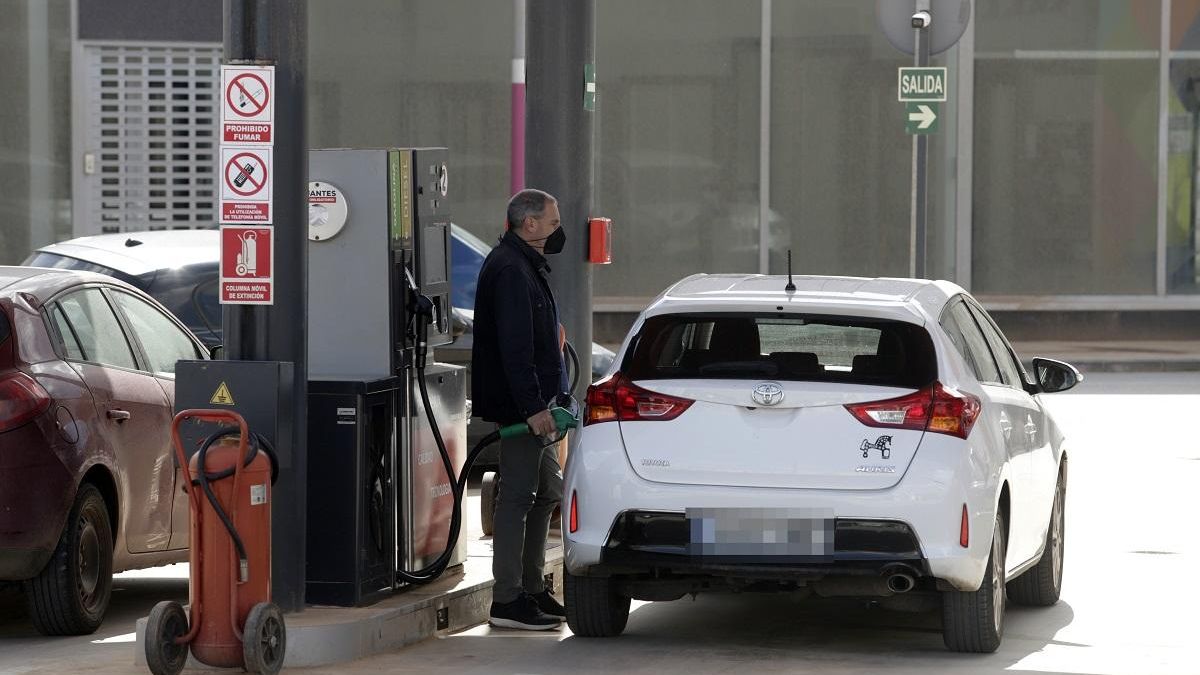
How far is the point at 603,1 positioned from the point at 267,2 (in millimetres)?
16480

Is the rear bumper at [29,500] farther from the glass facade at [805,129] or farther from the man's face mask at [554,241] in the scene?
the glass facade at [805,129]

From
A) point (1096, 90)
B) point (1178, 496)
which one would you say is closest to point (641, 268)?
point (1096, 90)

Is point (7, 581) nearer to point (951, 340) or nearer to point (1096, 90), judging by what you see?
point (951, 340)

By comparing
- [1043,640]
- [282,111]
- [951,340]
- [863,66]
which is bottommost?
[1043,640]

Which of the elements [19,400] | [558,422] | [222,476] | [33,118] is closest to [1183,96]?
[33,118]

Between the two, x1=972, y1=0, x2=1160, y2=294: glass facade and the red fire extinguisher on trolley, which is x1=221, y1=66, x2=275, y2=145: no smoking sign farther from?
x1=972, y1=0, x2=1160, y2=294: glass facade

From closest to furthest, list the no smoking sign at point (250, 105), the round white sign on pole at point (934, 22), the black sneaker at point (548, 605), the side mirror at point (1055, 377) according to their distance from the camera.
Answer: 1. the no smoking sign at point (250, 105)
2. the black sneaker at point (548, 605)
3. the side mirror at point (1055, 377)
4. the round white sign on pole at point (934, 22)

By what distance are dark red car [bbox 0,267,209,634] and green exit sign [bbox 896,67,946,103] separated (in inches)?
292

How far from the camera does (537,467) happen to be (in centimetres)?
842

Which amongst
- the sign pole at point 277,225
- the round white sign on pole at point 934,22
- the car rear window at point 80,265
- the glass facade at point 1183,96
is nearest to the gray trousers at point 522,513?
the sign pole at point 277,225

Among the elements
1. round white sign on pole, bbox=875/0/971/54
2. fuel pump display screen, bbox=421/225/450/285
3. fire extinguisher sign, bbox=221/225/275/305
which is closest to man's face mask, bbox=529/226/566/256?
fuel pump display screen, bbox=421/225/450/285

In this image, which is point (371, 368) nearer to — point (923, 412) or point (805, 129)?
point (923, 412)

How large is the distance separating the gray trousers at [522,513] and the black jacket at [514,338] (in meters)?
0.17

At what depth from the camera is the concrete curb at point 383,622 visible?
745 centimetres
